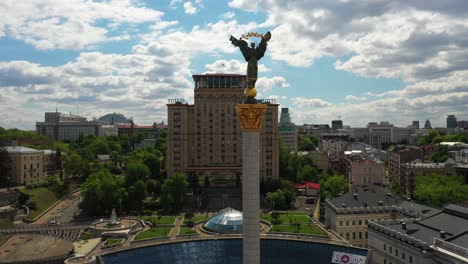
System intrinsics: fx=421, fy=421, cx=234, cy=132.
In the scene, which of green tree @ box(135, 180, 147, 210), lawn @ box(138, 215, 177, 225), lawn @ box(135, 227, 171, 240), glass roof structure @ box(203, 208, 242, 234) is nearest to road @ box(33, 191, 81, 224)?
green tree @ box(135, 180, 147, 210)

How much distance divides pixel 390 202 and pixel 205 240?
119 feet

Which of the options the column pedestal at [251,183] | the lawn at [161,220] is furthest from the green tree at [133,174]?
the column pedestal at [251,183]

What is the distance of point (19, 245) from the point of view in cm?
7425

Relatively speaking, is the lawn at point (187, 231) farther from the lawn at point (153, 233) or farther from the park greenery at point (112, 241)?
the park greenery at point (112, 241)

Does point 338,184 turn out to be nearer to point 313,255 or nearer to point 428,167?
point 428,167

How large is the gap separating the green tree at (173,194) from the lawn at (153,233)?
65.3ft

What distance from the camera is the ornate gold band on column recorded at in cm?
3725

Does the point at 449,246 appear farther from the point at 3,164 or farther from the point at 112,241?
the point at 3,164

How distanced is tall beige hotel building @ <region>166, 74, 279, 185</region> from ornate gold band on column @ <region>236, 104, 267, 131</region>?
94383mm

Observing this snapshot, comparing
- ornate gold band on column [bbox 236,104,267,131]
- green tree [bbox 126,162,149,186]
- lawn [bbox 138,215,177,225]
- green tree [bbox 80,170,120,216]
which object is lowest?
lawn [bbox 138,215,177,225]

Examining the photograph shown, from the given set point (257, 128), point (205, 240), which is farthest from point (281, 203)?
point (257, 128)

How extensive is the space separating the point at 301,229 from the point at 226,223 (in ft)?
44.2

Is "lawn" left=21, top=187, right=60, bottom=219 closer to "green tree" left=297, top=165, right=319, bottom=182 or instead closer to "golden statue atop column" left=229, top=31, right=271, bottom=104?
"green tree" left=297, top=165, right=319, bottom=182

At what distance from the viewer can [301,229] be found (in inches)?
2970
